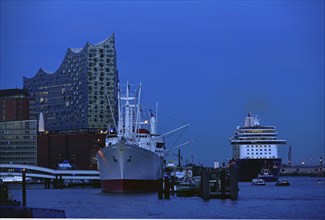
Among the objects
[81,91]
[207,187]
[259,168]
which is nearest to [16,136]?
[81,91]

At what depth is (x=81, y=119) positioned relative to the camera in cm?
14100

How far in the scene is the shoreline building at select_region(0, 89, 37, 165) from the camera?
132 meters

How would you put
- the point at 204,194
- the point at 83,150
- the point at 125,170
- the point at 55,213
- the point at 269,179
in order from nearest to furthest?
the point at 55,213 → the point at 204,194 → the point at 125,170 → the point at 269,179 → the point at 83,150

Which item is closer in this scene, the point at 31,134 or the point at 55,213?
the point at 55,213

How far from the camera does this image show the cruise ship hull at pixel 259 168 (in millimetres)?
104188

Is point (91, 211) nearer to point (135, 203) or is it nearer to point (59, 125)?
point (135, 203)

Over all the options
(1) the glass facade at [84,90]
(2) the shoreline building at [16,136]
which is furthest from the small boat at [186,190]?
(1) the glass facade at [84,90]

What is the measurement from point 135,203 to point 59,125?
10318 centimetres

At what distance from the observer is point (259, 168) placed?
349 ft

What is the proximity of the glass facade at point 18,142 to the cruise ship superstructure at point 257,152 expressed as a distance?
39.1 m

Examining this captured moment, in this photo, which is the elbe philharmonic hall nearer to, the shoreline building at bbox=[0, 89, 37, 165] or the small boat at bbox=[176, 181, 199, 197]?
the shoreline building at bbox=[0, 89, 37, 165]

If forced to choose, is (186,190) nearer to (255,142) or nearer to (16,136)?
(255,142)

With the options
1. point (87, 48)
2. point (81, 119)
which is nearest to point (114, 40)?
point (87, 48)

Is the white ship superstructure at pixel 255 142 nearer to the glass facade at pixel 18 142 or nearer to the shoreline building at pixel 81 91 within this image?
the shoreline building at pixel 81 91
